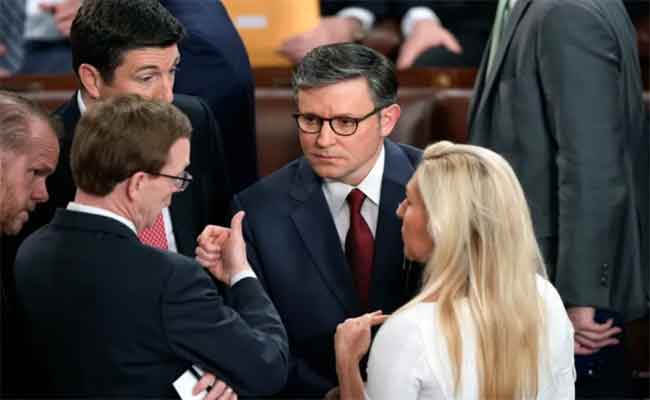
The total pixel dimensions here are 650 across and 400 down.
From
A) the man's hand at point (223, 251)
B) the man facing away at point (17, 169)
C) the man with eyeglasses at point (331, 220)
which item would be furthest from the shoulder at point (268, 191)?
the man facing away at point (17, 169)

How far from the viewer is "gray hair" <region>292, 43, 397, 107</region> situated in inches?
103

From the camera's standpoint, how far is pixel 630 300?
301 cm

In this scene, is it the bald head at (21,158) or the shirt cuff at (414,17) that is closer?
the bald head at (21,158)

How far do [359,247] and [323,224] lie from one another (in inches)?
3.7

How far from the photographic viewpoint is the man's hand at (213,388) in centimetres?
214

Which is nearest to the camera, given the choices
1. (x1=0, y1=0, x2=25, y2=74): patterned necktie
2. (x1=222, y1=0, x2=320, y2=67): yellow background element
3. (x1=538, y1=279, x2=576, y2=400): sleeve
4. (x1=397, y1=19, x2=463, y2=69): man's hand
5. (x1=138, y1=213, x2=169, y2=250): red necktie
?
(x1=538, y1=279, x2=576, y2=400): sleeve

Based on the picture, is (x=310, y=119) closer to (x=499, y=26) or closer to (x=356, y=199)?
(x=356, y=199)

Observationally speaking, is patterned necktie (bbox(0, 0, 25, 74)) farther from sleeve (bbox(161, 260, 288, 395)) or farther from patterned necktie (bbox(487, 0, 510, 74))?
sleeve (bbox(161, 260, 288, 395))

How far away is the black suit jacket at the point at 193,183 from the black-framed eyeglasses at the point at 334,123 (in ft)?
0.89

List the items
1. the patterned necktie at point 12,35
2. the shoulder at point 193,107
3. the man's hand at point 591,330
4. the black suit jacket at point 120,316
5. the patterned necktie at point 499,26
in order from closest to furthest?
1. the black suit jacket at point 120,316
2. the shoulder at point 193,107
3. the man's hand at point 591,330
4. the patterned necktie at point 499,26
5. the patterned necktie at point 12,35

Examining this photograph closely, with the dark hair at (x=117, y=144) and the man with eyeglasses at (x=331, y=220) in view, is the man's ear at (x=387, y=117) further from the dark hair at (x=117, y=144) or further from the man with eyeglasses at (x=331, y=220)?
the dark hair at (x=117, y=144)

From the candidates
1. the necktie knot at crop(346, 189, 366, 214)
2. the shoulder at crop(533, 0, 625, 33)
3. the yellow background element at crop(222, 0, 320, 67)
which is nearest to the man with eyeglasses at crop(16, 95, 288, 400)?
the necktie knot at crop(346, 189, 366, 214)

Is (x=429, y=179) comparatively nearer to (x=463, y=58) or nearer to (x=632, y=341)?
(x=632, y=341)

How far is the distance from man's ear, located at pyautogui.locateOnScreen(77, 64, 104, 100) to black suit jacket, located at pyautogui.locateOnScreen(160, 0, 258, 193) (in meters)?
0.49
